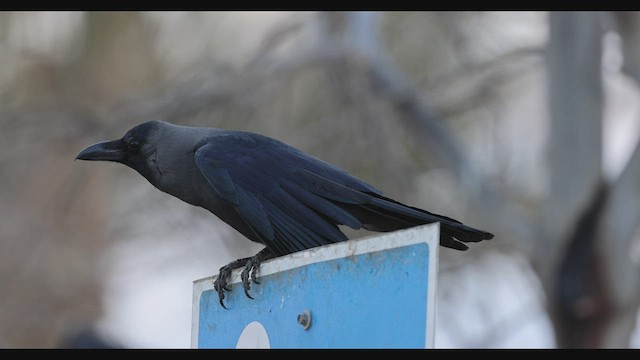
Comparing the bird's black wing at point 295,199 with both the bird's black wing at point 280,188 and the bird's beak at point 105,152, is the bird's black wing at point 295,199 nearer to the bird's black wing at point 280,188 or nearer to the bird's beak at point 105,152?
the bird's black wing at point 280,188

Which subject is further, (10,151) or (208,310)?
(10,151)

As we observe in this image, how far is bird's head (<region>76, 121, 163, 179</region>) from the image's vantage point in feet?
18.6

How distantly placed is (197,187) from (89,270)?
30.2 ft

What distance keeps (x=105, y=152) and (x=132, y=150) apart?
0.14 m

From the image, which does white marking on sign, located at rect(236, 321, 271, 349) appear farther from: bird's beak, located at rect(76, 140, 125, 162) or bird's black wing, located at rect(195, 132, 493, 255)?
bird's beak, located at rect(76, 140, 125, 162)

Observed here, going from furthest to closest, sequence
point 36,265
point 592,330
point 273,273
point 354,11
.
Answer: point 36,265 < point 354,11 < point 592,330 < point 273,273

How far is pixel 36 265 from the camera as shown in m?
14.2

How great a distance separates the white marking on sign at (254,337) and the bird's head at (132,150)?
2.30 meters

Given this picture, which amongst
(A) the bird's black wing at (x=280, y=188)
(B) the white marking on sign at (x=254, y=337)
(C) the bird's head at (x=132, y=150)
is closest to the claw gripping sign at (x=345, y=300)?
(B) the white marking on sign at (x=254, y=337)

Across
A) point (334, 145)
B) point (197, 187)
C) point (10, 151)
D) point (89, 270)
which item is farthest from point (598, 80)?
point (89, 270)

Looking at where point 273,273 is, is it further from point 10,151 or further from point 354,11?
point 10,151

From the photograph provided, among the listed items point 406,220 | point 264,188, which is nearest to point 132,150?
point 264,188

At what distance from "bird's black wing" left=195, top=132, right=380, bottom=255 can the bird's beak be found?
556 mm

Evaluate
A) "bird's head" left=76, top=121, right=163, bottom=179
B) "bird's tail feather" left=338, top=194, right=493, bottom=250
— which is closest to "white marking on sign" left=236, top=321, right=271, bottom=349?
"bird's tail feather" left=338, top=194, right=493, bottom=250
